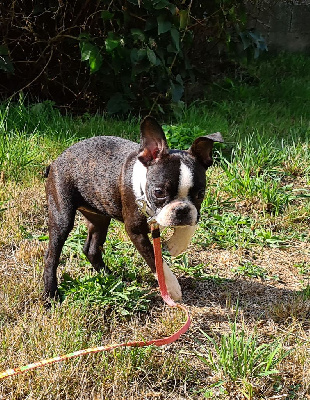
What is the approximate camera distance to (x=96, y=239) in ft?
12.0

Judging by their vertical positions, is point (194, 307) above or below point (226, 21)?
below

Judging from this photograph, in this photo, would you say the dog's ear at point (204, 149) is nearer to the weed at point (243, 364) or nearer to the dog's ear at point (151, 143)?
the dog's ear at point (151, 143)

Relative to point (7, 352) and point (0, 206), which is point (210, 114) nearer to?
point (0, 206)

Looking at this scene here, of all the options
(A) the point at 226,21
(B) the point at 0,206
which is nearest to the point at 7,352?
(B) the point at 0,206

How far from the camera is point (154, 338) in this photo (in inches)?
124

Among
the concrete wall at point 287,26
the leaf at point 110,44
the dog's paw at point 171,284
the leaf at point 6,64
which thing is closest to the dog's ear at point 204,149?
the dog's paw at point 171,284

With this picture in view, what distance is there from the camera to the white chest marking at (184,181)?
272 cm

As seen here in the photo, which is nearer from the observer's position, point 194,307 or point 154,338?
point 154,338

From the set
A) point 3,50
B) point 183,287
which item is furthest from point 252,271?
point 3,50

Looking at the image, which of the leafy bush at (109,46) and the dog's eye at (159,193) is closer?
the dog's eye at (159,193)

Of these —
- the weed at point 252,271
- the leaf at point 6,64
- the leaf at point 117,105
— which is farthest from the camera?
the leaf at point 117,105

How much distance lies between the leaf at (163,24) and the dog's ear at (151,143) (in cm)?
338

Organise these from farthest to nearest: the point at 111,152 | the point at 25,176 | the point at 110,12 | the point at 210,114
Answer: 1. the point at 210,114
2. the point at 110,12
3. the point at 25,176
4. the point at 111,152

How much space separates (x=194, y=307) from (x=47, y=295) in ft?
3.02
